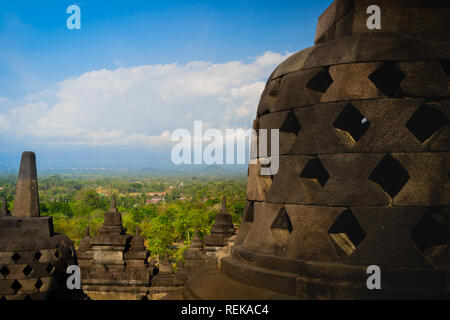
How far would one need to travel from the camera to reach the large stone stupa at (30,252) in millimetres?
5117

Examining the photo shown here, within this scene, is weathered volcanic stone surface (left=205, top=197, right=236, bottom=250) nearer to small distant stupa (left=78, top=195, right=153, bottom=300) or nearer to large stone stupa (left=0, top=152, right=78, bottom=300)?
small distant stupa (left=78, top=195, right=153, bottom=300)

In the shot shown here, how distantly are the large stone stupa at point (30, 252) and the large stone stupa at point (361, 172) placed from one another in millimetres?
3004

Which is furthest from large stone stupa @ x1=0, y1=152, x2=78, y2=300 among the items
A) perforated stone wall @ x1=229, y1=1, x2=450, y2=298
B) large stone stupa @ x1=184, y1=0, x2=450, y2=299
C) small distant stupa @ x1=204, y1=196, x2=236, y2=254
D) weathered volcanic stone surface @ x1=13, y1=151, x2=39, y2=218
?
small distant stupa @ x1=204, y1=196, x2=236, y2=254

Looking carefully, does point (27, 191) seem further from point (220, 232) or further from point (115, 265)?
point (115, 265)

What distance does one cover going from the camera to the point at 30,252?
5.23 meters

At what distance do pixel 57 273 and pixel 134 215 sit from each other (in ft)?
204

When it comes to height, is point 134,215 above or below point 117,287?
below

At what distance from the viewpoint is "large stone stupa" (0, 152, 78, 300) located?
16.8 feet

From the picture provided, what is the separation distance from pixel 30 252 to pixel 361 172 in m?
4.38

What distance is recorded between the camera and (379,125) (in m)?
2.72

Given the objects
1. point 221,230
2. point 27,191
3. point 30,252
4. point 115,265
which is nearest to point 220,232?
point 221,230

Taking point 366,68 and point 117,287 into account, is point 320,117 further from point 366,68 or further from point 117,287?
point 117,287

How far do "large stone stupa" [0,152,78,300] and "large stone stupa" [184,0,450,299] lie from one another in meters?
3.00

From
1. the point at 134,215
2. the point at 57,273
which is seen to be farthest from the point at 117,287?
A: the point at 134,215
